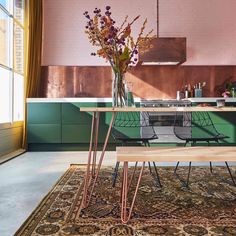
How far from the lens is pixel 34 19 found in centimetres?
519

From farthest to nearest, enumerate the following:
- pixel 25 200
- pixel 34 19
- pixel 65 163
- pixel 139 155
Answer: pixel 34 19 → pixel 65 163 → pixel 25 200 → pixel 139 155

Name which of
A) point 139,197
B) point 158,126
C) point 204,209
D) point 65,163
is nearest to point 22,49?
point 65,163

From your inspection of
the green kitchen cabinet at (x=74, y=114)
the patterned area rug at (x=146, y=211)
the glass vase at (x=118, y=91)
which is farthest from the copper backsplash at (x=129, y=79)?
the glass vase at (x=118, y=91)

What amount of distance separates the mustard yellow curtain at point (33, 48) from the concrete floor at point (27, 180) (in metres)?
0.93

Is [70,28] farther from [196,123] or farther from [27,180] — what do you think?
[27,180]

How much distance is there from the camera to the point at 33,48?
16.8 ft

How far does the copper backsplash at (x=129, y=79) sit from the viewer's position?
5.52 metres

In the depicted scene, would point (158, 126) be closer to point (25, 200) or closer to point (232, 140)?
point (232, 140)

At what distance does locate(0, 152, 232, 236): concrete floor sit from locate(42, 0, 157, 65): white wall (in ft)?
6.12

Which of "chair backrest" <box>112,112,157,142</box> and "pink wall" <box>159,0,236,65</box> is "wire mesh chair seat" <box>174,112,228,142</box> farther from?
"pink wall" <box>159,0,236,65</box>

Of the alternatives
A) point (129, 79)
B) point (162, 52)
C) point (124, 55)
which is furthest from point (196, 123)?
point (124, 55)

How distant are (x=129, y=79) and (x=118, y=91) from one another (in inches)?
132

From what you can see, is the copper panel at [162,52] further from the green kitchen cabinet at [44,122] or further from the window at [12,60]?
the window at [12,60]

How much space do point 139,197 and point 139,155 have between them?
0.71m
